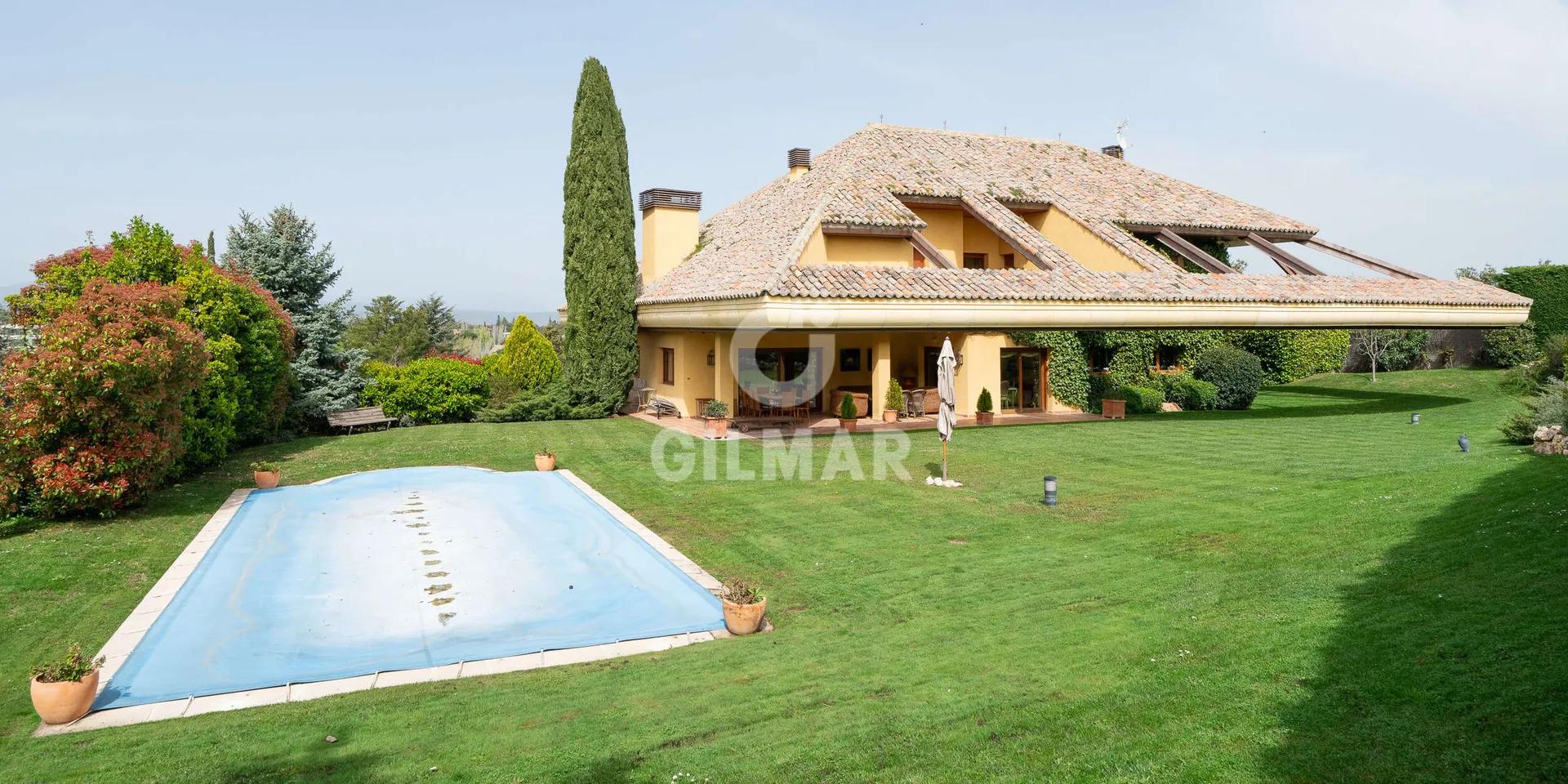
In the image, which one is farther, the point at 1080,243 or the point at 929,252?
the point at 1080,243

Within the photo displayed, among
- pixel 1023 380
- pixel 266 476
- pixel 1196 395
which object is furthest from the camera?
pixel 1196 395

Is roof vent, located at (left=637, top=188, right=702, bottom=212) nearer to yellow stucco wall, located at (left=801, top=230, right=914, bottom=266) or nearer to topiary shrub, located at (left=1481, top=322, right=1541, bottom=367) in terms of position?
yellow stucco wall, located at (left=801, top=230, right=914, bottom=266)

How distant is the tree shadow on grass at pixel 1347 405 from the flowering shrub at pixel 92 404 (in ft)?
86.1

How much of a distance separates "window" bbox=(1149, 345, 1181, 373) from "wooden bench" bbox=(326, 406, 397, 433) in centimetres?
2569

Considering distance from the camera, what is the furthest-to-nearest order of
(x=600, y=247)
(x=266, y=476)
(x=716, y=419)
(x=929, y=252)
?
(x=600, y=247), (x=716, y=419), (x=929, y=252), (x=266, y=476)

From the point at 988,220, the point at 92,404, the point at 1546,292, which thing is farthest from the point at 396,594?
the point at 1546,292

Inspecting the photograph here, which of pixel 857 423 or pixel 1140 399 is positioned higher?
pixel 1140 399

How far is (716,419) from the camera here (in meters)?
23.5

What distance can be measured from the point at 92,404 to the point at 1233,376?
3038 centimetres

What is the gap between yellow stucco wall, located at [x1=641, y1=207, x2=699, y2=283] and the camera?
100.0 feet

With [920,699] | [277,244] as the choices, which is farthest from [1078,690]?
[277,244]

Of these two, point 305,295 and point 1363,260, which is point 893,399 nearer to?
point 1363,260

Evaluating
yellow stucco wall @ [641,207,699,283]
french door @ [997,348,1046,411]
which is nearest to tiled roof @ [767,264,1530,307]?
french door @ [997,348,1046,411]

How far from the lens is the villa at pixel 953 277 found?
2062 centimetres
